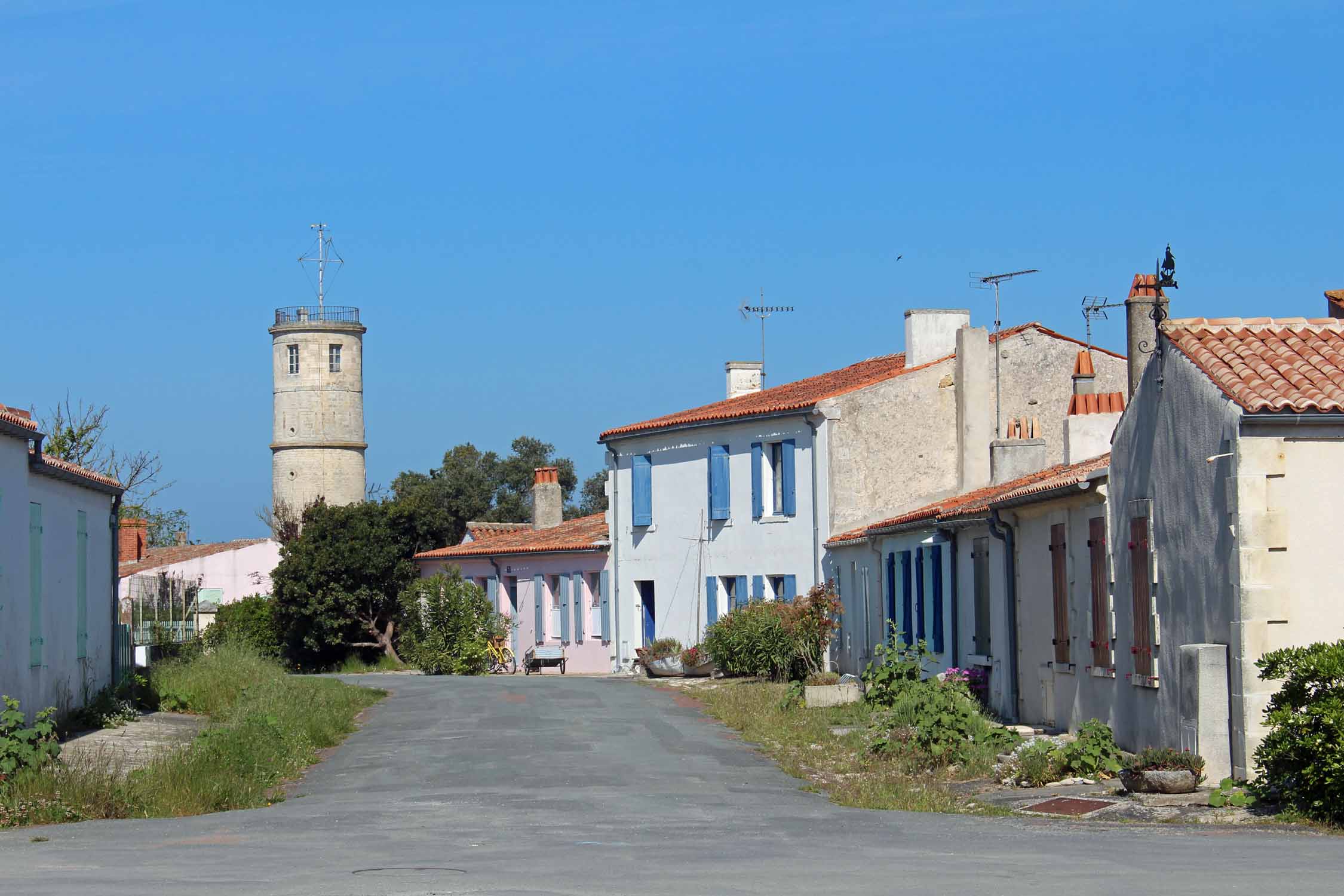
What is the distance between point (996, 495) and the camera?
68.6ft

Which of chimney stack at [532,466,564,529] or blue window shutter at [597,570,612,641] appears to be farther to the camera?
chimney stack at [532,466,564,529]

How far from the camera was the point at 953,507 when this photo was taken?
2178 centimetres

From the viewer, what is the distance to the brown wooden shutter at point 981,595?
20.1 metres

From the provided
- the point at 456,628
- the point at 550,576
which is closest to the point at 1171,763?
the point at 550,576

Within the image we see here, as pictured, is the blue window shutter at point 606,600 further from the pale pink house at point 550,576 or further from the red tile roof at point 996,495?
the red tile roof at point 996,495

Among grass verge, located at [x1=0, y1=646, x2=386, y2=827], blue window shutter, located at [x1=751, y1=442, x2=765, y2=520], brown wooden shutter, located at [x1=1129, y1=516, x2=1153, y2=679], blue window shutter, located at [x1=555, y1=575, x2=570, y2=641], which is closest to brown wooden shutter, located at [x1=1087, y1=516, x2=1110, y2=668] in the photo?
brown wooden shutter, located at [x1=1129, y1=516, x2=1153, y2=679]

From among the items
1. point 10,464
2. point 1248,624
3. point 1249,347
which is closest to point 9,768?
point 10,464

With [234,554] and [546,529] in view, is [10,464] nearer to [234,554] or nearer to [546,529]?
[546,529]

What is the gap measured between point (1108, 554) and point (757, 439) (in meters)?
17.6

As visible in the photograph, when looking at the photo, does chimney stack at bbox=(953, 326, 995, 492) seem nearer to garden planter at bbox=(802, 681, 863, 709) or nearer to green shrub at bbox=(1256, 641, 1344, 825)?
garden planter at bbox=(802, 681, 863, 709)

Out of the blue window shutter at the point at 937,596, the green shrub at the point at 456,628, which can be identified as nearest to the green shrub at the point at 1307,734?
the blue window shutter at the point at 937,596

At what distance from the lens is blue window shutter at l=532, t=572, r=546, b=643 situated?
40.2m

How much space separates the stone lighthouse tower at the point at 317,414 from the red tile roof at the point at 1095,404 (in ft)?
151

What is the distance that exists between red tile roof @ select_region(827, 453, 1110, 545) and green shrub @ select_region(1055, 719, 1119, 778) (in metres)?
2.65
